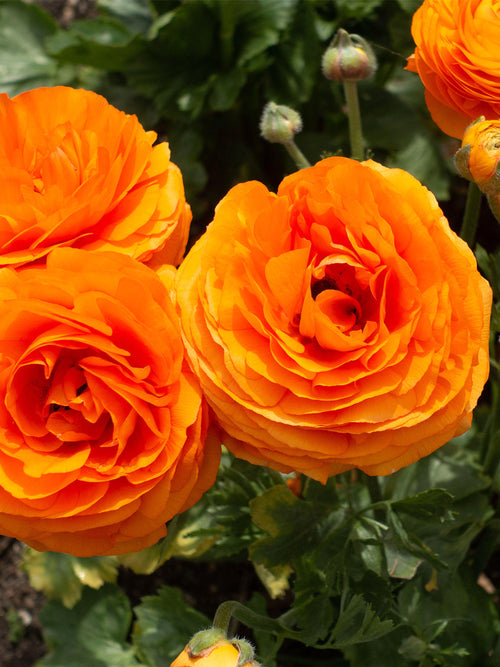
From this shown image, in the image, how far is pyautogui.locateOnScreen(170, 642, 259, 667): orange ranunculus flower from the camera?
73 cm

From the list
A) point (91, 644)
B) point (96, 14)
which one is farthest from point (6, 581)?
point (96, 14)

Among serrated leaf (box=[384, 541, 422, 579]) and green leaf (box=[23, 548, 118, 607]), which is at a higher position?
serrated leaf (box=[384, 541, 422, 579])

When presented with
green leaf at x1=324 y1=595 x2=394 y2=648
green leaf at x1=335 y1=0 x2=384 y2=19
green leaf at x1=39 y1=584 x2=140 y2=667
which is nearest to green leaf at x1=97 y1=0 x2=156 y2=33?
green leaf at x1=335 y1=0 x2=384 y2=19

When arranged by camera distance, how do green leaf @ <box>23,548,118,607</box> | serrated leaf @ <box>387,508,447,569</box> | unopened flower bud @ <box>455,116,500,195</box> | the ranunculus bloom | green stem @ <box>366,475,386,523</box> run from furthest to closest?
1. green leaf @ <box>23,548,118,607</box>
2. green stem @ <box>366,475,386,523</box>
3. serrated leaf @ <box>387,508,447,569</box>
4. unopened flower bud @ <box>455,116,500,195</box>
5. the ranunculus bloom

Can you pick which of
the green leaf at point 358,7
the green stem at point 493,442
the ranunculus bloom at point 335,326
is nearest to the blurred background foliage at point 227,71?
the green leaf at point 358,7

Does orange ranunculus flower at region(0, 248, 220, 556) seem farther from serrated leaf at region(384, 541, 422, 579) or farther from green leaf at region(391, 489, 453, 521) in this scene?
serrated leaf at region(384, 541, 422, 579)

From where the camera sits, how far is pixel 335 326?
692 mm

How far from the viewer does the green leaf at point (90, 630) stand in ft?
4.91

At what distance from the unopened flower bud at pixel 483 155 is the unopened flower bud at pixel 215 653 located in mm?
569

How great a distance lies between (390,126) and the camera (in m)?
1.88

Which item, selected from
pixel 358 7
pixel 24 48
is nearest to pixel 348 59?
pixel 358 7

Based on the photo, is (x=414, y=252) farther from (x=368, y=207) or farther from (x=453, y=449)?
(x=453, y=449)

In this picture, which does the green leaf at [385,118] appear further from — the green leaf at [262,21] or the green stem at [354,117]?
the green stem at [354,117]

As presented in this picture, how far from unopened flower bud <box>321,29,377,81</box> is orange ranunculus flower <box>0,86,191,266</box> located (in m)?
0.31
